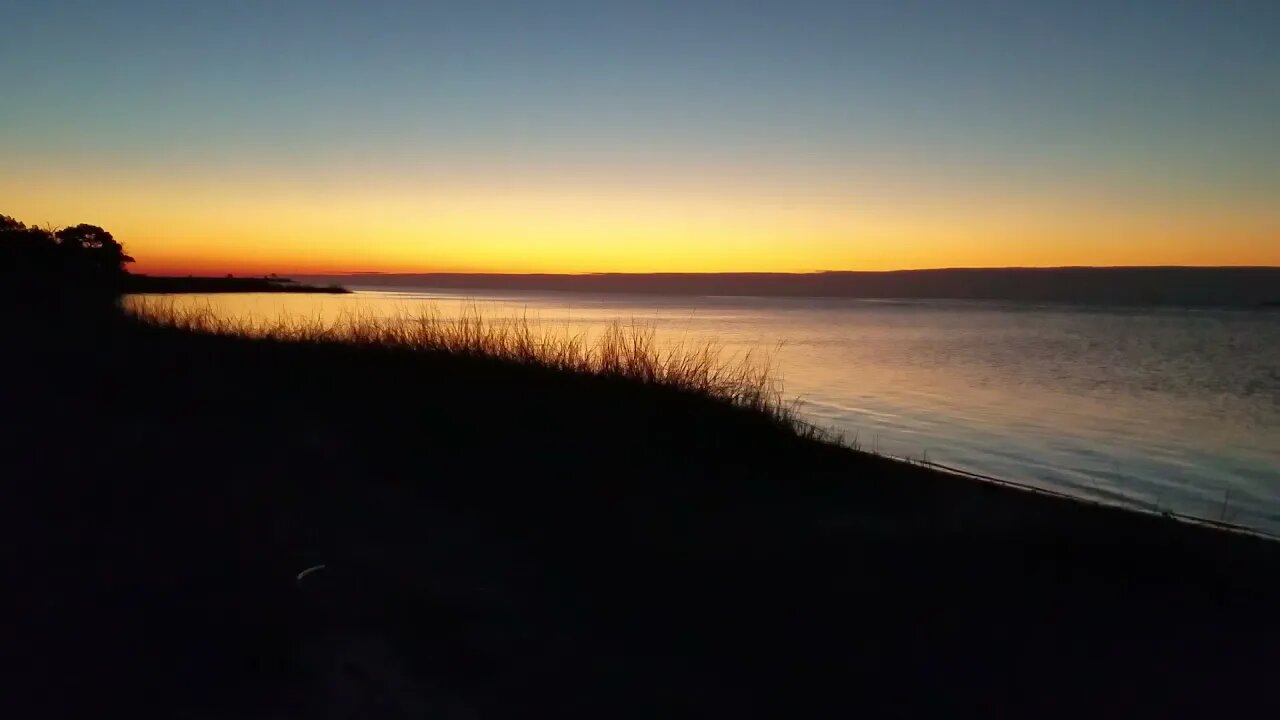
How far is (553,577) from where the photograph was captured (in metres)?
5.20

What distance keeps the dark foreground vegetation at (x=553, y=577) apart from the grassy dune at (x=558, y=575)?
21mm

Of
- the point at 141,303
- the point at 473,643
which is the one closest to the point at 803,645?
the point at 473,643

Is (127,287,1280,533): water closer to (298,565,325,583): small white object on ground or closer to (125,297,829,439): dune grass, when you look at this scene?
(125,297,829,439): dune grass

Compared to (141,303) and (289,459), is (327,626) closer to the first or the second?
(289,459)

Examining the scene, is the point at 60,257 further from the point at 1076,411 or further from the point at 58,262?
the point at 1076,411

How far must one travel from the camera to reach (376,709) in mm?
3512

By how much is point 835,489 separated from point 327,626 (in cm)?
516

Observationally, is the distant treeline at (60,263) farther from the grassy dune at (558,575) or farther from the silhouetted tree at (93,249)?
the grassy dune at (558,575)

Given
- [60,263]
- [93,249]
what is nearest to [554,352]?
[60,263]

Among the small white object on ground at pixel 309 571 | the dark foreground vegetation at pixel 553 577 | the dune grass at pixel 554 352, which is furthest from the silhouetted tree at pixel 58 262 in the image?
the small white object on ground at pixel 309 571

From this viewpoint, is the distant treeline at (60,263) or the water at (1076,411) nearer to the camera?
the water at (1076,411)

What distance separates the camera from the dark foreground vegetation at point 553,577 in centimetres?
385

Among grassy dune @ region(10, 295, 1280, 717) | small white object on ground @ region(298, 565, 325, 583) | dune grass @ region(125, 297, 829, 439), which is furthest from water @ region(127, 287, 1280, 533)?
small white object on ground @ region(298, 565, 325, 583)

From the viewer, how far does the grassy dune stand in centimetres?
388
